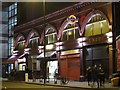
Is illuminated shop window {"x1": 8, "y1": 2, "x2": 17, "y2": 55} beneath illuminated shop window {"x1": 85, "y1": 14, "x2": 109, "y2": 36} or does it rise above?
above

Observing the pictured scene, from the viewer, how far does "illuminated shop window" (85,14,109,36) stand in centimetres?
3987

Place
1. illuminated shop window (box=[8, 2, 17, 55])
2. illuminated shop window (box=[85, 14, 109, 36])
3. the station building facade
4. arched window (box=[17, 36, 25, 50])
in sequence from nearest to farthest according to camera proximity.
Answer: the station building facade, illuminated shop window (box=[85, 14, 109, 36]), arched window (box=[17, 36, 25, 50]), illuminated shop window (box=[8, 2, 17, 55])

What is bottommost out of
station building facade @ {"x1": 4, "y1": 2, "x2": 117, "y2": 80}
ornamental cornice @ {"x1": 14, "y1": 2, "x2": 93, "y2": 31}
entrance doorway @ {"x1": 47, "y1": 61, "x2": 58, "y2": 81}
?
entrance doorway @ {"x1": 47, "y1": 61, "x2": 58, "y2": 81}

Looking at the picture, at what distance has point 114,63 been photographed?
37.8 meters

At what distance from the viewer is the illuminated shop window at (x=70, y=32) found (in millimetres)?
45403

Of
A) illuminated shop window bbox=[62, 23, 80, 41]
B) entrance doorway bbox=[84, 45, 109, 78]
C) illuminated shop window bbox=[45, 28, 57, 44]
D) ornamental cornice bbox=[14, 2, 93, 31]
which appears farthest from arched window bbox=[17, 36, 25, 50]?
entrance doorway bbox=[84, 45, 109, 78]

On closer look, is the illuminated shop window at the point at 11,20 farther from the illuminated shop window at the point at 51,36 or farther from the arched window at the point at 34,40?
the illuminated shop window at the point at 51,36

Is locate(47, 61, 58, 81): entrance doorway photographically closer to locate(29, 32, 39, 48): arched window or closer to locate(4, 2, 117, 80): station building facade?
locate(4, 2, 117, 80): station building facade

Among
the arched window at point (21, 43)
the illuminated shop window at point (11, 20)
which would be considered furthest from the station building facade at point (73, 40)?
the illuminated shop window at point (11, 20)

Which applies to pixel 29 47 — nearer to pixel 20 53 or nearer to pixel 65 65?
Result: pixel 20 53

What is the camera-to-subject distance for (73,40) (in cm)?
4528

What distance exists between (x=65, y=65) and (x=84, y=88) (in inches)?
627

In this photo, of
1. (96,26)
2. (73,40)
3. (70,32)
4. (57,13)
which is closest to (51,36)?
(57,13)

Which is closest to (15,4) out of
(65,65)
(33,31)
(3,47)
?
(3,47)
